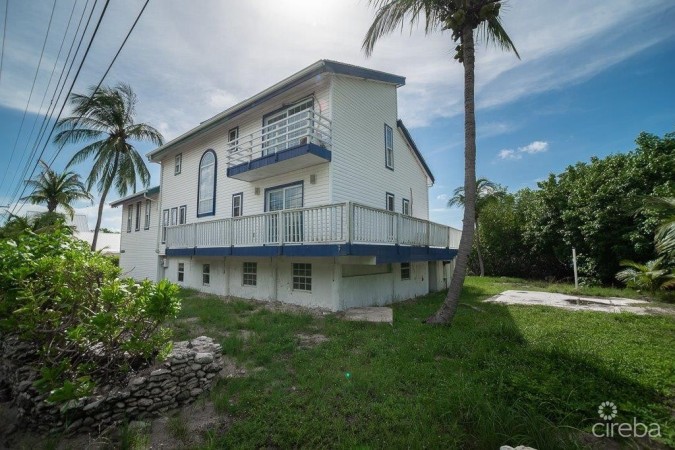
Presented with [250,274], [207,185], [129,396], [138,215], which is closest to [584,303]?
[250,274]

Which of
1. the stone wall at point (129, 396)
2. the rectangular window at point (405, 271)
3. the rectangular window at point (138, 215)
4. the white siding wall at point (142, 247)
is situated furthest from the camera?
the rectangular window at point (138, 215)

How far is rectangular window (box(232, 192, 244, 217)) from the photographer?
14.6 m

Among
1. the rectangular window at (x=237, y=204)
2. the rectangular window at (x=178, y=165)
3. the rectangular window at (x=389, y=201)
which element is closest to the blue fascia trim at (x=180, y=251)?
the rectangular window at (x=237, y=204)

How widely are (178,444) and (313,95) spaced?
455 inches

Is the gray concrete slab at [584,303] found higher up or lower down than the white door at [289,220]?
lower down

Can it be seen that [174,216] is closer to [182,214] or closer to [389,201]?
[182,214]

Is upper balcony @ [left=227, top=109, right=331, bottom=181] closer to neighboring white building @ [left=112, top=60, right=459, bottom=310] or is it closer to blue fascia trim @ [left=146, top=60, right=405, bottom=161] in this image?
neighboring white building @ [left=112, top=60, right=459, bottom=310]

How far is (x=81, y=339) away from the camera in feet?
16.8

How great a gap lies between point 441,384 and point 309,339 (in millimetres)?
3544

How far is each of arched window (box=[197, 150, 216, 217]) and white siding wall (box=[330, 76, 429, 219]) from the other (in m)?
7.83

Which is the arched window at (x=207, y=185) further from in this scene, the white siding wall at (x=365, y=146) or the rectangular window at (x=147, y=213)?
the white siding wall at (x=365, y=146)

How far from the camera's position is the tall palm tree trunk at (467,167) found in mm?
8328

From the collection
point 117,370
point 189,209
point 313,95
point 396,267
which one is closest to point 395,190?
point 396,267

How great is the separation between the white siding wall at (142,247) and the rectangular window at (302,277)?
12.0m
